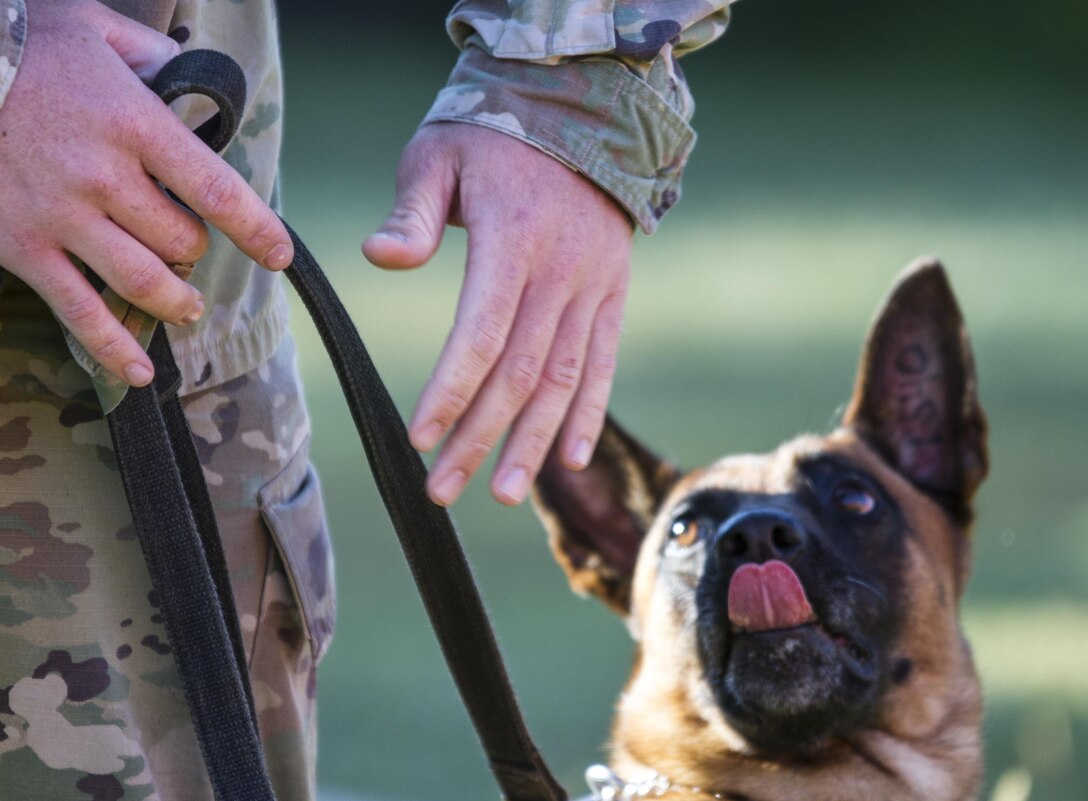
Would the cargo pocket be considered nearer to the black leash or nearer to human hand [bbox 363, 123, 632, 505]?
the black leash

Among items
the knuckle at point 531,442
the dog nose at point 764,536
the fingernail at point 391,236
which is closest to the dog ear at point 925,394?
the dog nose at point 764,536

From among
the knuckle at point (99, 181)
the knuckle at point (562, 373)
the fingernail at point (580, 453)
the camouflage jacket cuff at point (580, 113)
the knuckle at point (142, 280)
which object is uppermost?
the camouflage jacket cuff at point (580, 113)

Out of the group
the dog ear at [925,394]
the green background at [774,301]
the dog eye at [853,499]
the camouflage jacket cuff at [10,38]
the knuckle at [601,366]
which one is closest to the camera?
the camouflage jacket cuff at [10,38]

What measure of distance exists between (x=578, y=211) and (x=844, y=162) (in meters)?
8.28

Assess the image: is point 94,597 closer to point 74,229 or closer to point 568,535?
point 74,229

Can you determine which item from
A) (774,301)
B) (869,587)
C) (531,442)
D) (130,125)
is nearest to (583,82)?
(531,442)

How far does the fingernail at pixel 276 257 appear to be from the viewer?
111 cm

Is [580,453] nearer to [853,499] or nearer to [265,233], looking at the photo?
[265,233]

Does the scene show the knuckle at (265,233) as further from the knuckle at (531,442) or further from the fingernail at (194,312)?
the knuckle at (531,442)

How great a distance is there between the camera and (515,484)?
1.20m

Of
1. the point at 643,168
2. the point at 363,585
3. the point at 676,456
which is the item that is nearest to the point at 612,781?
the point at 643,168

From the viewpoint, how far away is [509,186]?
4.02 ft

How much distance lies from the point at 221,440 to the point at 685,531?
1.19 metres

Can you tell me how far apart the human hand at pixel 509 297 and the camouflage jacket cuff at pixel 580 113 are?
0.02 metres
